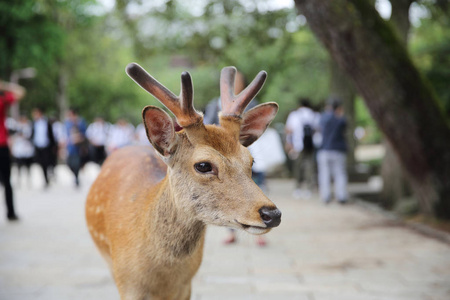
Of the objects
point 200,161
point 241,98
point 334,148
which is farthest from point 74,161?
point 200,161

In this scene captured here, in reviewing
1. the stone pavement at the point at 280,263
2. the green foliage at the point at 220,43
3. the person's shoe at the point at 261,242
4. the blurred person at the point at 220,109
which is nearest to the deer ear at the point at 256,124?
the stone pavement at the point at 280,263

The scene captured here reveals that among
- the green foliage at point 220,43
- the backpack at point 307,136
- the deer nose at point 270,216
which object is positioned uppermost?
the green foliage at point 220,43

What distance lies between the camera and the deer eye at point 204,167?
9.34ft

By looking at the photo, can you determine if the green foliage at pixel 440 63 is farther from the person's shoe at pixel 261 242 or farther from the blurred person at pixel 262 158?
the person's shoe at pixel 261 242

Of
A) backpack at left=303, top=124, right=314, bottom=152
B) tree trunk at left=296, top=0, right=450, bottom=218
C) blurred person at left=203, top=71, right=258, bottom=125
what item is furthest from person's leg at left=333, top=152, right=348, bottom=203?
blurred person at left=203, top=71, right=258, bottom=125

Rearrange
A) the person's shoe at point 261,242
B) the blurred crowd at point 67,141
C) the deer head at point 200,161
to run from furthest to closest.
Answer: the blurred crowd at point 67,141 < the person's shoe at point 261,242 < the deer head at point 200,161

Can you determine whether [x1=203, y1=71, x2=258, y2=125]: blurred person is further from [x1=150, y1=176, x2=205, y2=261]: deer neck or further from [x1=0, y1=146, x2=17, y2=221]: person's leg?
[x1=0, y1=146, x2=17, y2=221]: person's leg

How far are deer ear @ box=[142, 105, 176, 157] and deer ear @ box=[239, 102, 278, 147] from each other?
1.93 feet

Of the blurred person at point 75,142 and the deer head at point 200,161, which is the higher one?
the deer head at point 200,161

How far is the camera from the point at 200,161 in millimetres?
2848

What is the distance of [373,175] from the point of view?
18.4 metres

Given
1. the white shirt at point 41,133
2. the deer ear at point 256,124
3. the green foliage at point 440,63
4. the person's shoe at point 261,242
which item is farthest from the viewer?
the white shirt at point 41,133

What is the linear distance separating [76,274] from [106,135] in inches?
448

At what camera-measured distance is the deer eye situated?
285 cm
